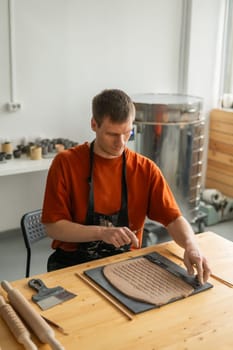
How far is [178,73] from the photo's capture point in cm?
409

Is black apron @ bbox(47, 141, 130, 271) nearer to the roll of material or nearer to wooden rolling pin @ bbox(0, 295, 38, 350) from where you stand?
wooden rolling pin @ bbox(0, 295, 38, 350)

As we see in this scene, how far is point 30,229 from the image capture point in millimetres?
1957

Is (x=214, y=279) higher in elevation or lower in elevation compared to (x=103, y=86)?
lower

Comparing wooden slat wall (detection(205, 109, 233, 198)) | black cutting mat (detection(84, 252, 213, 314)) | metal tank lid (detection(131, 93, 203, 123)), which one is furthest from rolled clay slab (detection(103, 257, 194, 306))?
wooden slat wall (detection(205, 109, 233, 198))

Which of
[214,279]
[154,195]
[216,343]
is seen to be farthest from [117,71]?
[216,343]

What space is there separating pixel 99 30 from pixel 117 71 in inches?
14.3

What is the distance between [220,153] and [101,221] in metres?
2.84

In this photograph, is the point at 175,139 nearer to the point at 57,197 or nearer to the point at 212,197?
the point at 212,197

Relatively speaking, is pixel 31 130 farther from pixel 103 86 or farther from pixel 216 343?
pixel 216 343

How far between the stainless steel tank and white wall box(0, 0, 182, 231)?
1.50 ft

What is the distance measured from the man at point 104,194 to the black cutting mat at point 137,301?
64mm

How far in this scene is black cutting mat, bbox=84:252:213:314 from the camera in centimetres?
124

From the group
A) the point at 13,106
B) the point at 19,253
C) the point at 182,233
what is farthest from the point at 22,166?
the point at 182,233

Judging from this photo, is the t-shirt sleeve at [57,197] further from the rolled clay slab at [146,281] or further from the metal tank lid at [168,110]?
the metal tank lid at [168,110]
